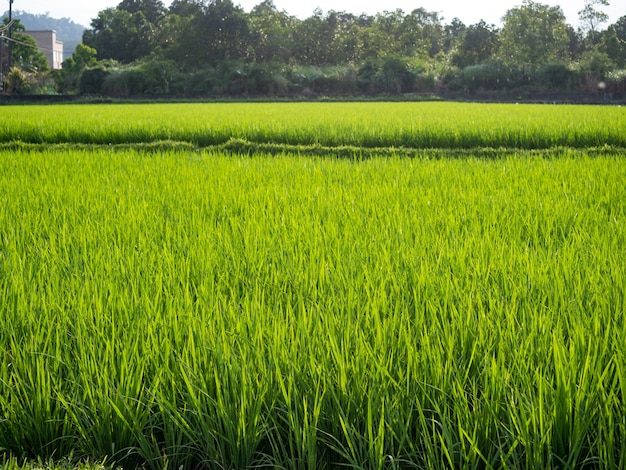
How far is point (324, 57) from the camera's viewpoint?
120ft

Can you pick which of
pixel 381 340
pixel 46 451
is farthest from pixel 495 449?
pixel 46 451

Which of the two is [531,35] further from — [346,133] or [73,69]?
[346,133]

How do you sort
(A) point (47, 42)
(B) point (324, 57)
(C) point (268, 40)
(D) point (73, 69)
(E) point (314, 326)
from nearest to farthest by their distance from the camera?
1. (E) point (314, 326)
2. (D) point (73, 69)
3. (C) point (268, 40)
4. (B) point (324, 57)
5. (A) point (47, 42)

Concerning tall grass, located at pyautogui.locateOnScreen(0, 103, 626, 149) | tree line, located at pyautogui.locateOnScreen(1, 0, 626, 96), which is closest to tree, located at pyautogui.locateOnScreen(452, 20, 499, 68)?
tree line, located at pyautogui.locateOnScreen(1, 0, 626, 96)

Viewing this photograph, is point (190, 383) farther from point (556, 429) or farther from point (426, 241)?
point (426, 241)

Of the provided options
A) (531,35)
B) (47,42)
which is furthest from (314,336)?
(47,42)

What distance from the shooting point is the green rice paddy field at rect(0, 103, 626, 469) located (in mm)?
1184

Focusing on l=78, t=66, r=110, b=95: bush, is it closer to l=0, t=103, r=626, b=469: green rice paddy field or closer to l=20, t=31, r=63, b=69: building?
l=0, t=103, r=626, b=469: green rice paddy field

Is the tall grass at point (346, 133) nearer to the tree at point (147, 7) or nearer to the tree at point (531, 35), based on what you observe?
the tree at point (531, 35)

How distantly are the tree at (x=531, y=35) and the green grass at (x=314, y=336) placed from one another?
30.6 metres

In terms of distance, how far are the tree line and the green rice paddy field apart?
25.9 meters

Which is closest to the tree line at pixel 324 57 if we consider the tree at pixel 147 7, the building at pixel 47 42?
the tree at pixel 147 7

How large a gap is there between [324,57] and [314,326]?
3670cm

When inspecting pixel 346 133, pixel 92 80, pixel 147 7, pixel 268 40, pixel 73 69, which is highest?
pixel 147 7
